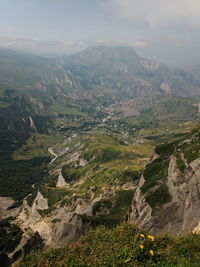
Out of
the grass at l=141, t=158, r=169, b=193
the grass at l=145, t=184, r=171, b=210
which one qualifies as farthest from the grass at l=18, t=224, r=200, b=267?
the grass at l=141, t=158, r=169, b=193

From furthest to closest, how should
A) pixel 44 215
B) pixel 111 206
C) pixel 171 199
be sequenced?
pixel 44 215, pixel 111 206, pixel 171 199

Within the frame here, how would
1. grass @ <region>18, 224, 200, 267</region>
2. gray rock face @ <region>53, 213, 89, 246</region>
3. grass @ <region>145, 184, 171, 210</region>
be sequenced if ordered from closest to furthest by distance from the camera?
1. grass @ <region>18, 224, 200, 267</region>
2. grass @ <region>145, 184, 171, 210</region>
3. gray rock face @ <region>53, 213, 89, 246</region>

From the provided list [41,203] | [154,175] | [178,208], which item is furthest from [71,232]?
[41,203]

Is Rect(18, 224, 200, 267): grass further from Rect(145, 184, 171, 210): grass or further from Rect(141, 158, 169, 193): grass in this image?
Rect(141, 158, 169, 193): grass

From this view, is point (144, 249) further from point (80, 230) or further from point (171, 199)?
point (80, 230)

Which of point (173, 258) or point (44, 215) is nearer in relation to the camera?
point (173, 258)

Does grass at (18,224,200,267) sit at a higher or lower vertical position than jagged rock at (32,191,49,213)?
higher

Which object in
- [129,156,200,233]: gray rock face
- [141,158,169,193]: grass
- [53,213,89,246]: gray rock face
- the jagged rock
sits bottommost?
the jagged rock

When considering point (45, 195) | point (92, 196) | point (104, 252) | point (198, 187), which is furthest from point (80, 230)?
point (45, 195)
